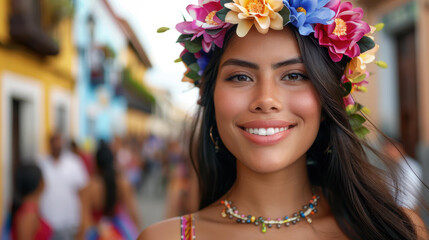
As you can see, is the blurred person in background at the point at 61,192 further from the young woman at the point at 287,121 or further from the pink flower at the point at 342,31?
the pink flower at the point at 342,31

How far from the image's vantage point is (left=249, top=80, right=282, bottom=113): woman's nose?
166 cm

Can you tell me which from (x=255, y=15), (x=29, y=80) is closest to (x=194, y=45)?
(x=255, y=15)

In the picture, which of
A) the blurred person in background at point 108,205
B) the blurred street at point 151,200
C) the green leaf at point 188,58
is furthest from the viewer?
the blurred street at point 151,200

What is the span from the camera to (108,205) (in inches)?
163

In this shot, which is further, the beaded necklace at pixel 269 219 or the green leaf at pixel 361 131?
the green leaf at pixel 361 131

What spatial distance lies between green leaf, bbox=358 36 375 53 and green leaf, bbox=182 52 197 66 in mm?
660

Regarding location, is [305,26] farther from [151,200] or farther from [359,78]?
[151,200]

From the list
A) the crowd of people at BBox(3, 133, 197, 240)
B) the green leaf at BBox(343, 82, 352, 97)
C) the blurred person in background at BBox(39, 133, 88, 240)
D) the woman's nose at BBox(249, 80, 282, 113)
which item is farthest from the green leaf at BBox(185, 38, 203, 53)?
the blurred person in background at BBox(39, 133, 88, 240)

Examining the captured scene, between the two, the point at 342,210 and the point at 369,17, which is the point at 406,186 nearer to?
the point at 342,210

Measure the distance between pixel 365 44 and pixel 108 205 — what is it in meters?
2.92

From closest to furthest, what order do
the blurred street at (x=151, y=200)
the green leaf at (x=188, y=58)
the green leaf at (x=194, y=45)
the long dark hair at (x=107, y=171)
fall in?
the green leaf at (x=194, y=45), the green leaf at (x=188, y=58), the long dark hair at (x=107, y=171), the blurred street at (x=151, y=200)

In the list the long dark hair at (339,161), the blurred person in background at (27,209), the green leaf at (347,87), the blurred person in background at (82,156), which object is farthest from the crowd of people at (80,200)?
the green leaf at (347,87)

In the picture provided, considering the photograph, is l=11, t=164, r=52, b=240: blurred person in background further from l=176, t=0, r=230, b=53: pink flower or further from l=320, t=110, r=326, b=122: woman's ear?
l=320, t=110, r=326, b=122: woman's ear

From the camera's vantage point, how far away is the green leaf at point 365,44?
5.90 ft
